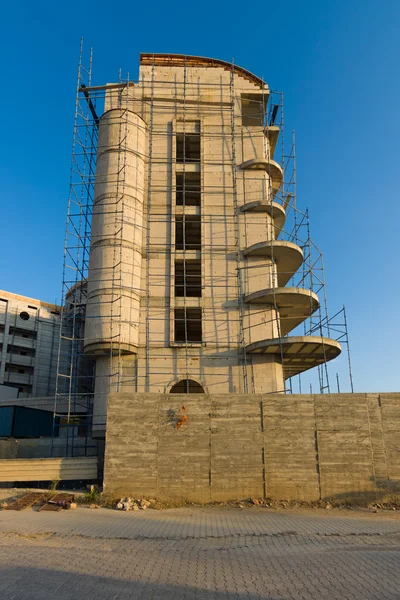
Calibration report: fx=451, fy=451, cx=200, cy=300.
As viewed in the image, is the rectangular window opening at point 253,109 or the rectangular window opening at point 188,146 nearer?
the rectangular window opening at point 188,146

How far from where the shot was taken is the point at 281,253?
84.1 feet

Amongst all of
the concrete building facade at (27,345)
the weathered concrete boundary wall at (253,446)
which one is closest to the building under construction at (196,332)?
the weathered concrete boundary wall at (253,446)

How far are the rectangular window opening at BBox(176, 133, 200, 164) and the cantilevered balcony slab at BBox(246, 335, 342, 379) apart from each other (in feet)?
42.4

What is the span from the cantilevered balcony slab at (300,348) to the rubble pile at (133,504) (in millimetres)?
8911

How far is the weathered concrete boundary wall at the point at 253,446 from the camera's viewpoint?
1775 centimetres

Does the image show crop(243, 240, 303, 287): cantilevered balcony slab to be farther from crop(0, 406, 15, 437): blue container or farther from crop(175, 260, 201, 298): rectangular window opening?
crop(0, 406, 15, 437): blue container

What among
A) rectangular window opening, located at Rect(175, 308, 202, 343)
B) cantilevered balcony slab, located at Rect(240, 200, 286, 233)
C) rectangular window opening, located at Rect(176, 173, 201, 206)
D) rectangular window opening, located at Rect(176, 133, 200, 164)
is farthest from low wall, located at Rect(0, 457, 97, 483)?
rectangular window opening, located at Rect(176, 133, 200, 164)

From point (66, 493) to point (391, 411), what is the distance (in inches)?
544

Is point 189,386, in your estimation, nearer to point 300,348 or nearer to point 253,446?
point 300,348

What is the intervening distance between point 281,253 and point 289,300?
9.60 feet

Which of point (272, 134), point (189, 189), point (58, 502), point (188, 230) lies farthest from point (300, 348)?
point (272, 134)

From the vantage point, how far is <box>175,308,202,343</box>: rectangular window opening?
25.5 meters

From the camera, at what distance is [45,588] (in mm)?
7340

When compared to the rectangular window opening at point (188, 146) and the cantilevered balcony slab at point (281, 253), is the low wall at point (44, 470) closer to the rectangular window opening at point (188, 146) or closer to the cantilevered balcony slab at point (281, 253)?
the cantilevered balcony slab at point (281, 253)
